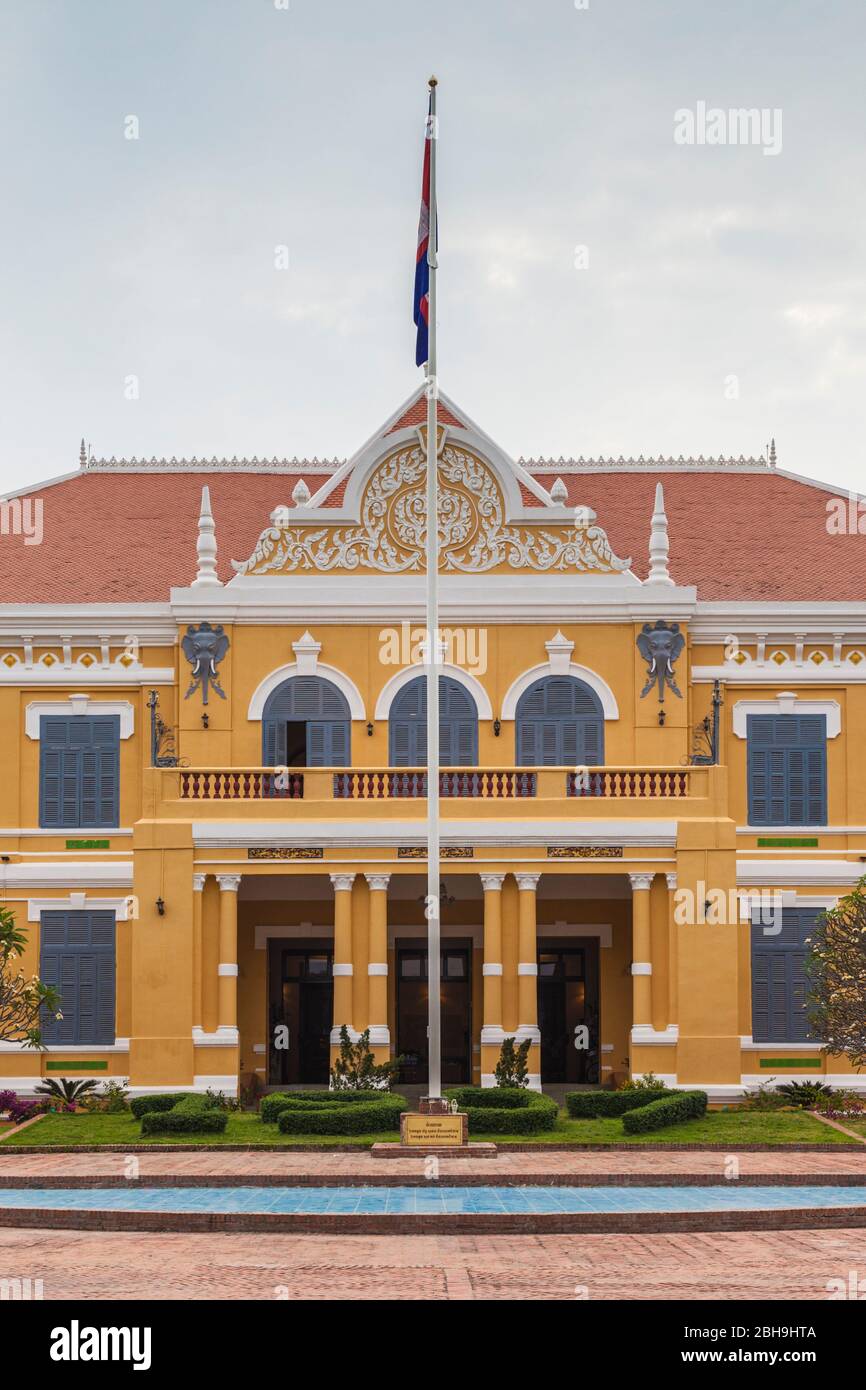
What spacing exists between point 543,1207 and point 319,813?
1141 centimetres

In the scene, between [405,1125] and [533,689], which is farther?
[533,689]

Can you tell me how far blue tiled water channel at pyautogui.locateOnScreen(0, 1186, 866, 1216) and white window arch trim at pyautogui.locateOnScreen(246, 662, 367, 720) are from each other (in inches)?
459

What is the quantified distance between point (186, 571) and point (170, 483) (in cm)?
446

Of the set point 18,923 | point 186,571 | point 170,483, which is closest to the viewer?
point 18,923

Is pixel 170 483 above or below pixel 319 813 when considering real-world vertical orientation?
above

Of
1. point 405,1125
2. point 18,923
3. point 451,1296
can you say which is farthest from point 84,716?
point 451,1296

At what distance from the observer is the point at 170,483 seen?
1487 inches

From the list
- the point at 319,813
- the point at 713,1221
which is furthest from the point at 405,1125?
the point at 319,813

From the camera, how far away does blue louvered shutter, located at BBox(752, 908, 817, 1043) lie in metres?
30.6

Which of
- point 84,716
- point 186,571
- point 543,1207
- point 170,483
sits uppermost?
point 170,483

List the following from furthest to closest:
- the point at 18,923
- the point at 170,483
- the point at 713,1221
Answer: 1. the point at 170,483
2. the point at 18,923
3. the point at 713,1221

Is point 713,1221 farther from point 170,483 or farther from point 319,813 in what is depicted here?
point 170,483

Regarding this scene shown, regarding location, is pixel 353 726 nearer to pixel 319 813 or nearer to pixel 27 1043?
pixel 319 813

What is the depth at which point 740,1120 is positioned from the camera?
1022 inches
